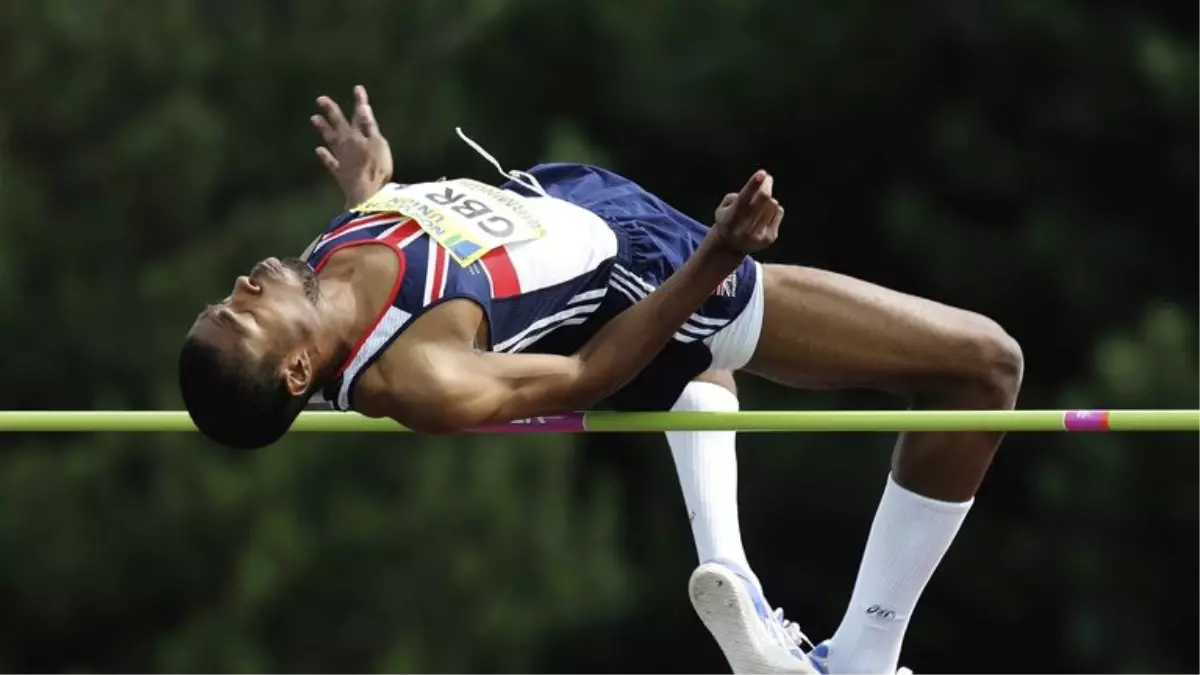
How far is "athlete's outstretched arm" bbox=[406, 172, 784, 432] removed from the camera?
5.37 m

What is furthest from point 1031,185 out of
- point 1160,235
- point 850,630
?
point 850,630

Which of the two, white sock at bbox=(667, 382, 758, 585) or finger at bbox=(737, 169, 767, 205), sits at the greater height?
finger at bbox=(737, 169, 767, 205)

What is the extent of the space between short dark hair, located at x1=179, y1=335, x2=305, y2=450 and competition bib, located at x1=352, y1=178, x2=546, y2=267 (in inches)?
17.4

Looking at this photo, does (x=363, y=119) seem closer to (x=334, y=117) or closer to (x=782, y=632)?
(x=334, y=117)

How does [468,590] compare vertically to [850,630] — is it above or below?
below

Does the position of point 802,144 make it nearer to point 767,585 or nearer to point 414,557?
point 767,585

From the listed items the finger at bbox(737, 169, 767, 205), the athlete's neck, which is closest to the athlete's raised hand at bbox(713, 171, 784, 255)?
the finger at bbox(737, 169, 767, 205)

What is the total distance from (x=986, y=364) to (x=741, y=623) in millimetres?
767

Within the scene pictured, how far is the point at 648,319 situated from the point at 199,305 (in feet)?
27.6

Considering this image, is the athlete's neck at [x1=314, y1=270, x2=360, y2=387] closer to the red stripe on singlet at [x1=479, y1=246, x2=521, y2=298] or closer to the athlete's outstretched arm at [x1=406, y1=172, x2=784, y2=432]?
the athlete's outstretched arm at [x1=406, y1=172, x2=784, y2=432]

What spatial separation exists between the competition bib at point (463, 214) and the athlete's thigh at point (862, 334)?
59 centimetres

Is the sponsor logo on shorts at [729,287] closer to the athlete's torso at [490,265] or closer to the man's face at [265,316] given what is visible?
the athlete's torso at [490,265]

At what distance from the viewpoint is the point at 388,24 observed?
15.2 metres

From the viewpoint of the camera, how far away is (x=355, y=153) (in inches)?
253
